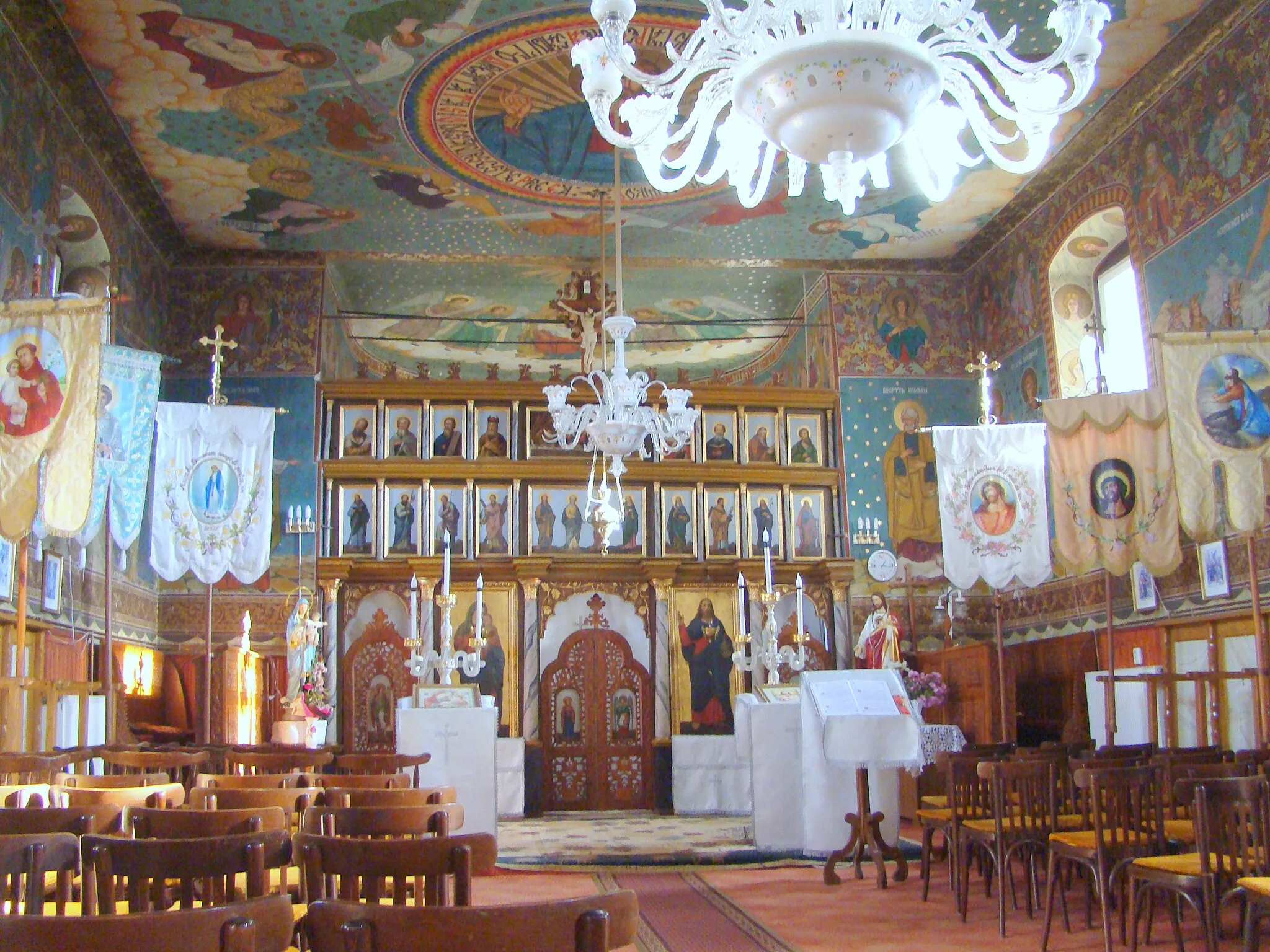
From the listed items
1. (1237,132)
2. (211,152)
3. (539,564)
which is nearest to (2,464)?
(211,152)

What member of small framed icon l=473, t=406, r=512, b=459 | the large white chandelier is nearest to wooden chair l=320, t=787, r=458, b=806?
the large white chandelier

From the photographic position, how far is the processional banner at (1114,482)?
35.0 feet

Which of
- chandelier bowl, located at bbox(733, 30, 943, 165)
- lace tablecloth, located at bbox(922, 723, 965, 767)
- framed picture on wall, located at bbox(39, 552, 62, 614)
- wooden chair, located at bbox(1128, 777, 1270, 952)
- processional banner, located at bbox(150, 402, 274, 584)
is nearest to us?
chandelier bowl, located at bbox(733, 30, 943, 165)

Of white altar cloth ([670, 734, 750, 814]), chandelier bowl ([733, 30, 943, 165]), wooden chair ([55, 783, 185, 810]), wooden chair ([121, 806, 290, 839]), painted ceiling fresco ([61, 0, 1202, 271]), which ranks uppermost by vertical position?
painted ceiling fresco ([61, 0, 1202, 271])

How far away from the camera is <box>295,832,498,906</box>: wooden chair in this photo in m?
3.08

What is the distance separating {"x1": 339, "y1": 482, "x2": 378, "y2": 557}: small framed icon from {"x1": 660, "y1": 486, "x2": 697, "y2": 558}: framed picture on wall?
12.9 feet

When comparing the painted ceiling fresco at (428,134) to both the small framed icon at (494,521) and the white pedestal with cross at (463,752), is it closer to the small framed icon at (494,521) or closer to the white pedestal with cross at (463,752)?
the small framed icon at (494,521)

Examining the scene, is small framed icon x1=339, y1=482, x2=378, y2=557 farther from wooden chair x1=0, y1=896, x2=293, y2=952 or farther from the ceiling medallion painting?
wooden chair x1=0, y1=896, x2=293, y2=952

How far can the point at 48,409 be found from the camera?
25.7ft

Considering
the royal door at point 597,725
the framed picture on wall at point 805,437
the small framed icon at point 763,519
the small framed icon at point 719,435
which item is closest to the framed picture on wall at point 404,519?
the royal door at point 597,725

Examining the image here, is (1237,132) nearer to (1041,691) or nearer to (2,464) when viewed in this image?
(1041,691)

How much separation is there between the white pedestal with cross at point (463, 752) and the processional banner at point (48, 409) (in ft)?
10.7

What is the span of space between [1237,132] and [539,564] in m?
9.48

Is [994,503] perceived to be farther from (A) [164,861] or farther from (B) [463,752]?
(A) [164,861]
